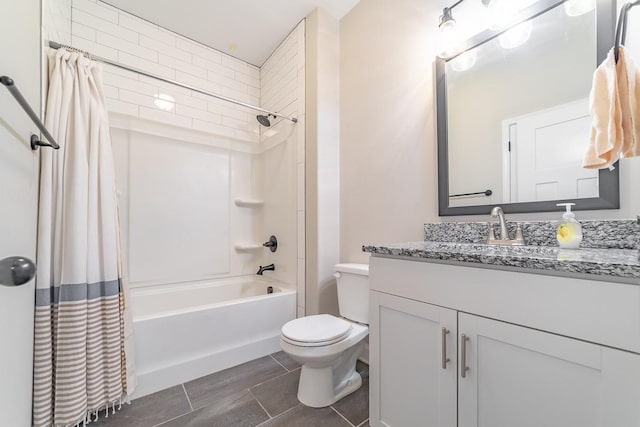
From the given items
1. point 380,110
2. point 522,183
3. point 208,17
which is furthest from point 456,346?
point 208,17

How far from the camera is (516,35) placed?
121cm

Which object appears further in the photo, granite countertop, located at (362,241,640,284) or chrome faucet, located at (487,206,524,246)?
chrome faucet, located at (487,206,524,246)

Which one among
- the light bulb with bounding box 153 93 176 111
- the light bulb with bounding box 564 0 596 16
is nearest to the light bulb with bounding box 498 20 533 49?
the light bulb with bounding box 564 0 596 16

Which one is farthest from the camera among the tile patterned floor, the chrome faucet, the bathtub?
the bathtub

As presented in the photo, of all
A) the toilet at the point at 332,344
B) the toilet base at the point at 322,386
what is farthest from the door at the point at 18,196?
the toilet base at the point at 322,386

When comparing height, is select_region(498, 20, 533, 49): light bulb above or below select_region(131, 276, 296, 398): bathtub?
above

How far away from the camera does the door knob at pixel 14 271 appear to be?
524mm

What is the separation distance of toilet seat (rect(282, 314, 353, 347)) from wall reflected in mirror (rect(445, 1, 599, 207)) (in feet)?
3.01

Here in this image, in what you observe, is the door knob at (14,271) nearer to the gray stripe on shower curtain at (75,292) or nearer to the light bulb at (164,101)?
the gray stripe on shower curtain at (75,292)

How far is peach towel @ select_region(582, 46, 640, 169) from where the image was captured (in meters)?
0.80

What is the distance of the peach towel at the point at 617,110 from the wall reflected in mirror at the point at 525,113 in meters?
0.19

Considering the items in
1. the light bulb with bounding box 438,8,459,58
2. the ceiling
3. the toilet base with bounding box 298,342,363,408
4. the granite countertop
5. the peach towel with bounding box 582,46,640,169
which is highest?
the ceiling

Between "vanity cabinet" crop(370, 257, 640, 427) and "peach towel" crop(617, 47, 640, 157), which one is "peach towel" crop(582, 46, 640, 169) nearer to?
"peach towel" crop(617, 47, 640, 157)

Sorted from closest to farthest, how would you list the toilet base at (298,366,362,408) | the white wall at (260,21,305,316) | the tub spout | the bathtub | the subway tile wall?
the toilet base at (298,366,362,408) → the bathtub → the subway tile wall → the white wall at (260,21,305,316) → the tub spout
